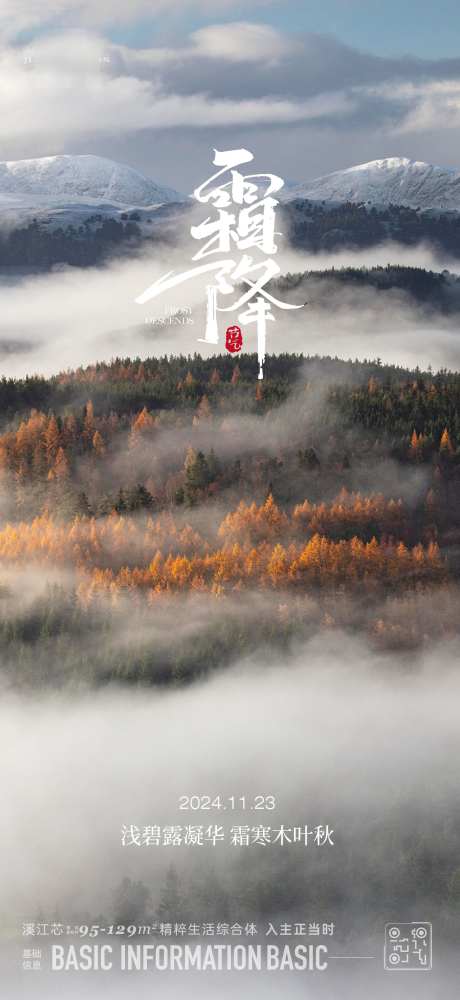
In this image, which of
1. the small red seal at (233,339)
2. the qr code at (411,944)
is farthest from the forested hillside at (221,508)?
the qr code at (411,944)

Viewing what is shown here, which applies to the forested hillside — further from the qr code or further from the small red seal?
the qr code

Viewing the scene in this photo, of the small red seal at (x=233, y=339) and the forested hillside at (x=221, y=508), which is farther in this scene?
the forested hillside at (x=221, y=508)

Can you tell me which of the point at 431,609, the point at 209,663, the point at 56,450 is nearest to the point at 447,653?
the point at 431,609

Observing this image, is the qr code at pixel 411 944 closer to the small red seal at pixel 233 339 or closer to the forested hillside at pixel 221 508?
the small red seal at pixel 233 339

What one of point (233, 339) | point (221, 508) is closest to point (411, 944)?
point (233, 339)

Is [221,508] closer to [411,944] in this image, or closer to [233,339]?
[233,339]
